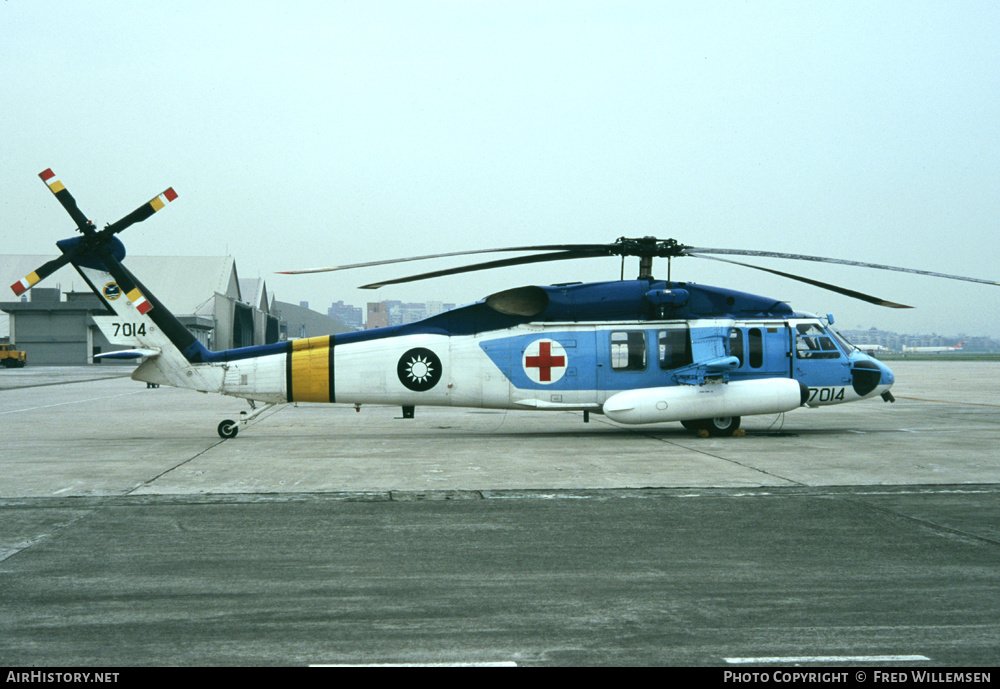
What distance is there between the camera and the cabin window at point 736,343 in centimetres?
1667

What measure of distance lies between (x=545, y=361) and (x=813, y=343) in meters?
5.56

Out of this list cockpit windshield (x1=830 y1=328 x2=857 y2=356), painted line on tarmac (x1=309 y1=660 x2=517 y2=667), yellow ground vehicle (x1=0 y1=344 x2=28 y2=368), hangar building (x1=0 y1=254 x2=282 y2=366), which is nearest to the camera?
painted line on tarmac (x1=309 y1=660 x2=517 y2=667)

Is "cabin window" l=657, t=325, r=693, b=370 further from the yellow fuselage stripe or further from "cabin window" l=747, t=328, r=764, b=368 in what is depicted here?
the yellow fuselage stripe

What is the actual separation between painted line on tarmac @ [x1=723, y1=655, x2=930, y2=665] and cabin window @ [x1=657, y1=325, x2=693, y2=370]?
39.2 ft

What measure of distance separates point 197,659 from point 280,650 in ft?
1.51

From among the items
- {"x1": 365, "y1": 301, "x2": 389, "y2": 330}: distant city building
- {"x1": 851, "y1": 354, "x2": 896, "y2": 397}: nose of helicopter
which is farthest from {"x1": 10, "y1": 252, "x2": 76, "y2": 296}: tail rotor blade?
{"x1": 365, "y1": 301, "x2": 389, "y2": 330}: distant city building

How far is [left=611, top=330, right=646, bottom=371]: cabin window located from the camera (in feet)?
54.3

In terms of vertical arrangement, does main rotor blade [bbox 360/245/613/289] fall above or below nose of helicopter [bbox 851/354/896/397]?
above

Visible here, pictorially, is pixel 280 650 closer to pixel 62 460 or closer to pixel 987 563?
pixel 987 563

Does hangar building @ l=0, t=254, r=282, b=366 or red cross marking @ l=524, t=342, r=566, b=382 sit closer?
red cross marking @ l=524, t=342, r=566, b=382

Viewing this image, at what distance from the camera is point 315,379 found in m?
16.2

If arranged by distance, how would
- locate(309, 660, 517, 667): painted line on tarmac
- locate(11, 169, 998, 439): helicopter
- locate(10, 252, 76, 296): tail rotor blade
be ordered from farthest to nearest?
locate(11, 169, 998, 439): helicopter → locate(10, 252, 76, 296): tail rotor blade → locate(309, 660, 517, 667): painted line on tarmac

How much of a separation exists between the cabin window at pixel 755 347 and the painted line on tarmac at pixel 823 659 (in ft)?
40.6

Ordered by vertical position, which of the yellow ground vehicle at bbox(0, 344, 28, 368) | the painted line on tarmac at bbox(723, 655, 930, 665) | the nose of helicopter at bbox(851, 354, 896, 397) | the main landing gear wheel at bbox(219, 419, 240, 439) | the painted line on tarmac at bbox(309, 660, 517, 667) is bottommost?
the yellow ground vehicle at bbox(0, 344, 28, 368)
